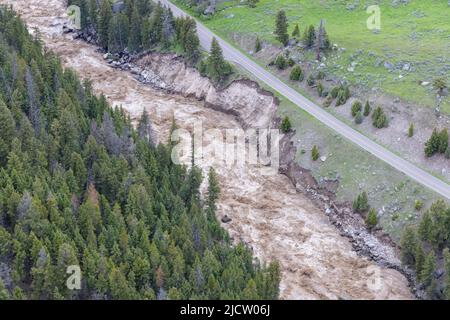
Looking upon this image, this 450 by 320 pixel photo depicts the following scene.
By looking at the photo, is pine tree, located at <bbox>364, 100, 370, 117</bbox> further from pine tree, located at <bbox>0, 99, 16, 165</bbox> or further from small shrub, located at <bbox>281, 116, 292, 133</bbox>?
pine tree, located at <bbox>0, 99, 16, 165</bbox>

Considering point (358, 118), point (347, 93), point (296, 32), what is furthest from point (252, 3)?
point (358, 118)

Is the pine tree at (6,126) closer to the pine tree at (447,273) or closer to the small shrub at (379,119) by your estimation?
the small shrub at (379,119)

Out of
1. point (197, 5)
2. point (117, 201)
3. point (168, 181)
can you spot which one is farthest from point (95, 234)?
point (197, 5)

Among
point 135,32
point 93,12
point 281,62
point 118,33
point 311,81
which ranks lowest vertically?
point 118,33

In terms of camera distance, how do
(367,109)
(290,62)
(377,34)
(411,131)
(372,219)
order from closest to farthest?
(372,219) < (411,131) < (367,109) < (290,62) < (377,34)

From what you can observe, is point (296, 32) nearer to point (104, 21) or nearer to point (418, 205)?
point (104, 21)

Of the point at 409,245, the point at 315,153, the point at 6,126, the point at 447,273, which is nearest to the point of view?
the point at 447,273

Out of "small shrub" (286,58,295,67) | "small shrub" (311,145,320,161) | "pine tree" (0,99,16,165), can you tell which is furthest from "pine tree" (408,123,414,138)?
"pine tree" (0,99,16,165)
